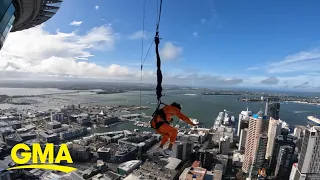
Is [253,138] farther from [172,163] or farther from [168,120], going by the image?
[168,120]

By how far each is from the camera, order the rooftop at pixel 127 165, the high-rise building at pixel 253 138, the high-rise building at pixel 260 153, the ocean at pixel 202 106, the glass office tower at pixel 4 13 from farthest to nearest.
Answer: the ocean at pixel 202 106 → the high-rise building at pixel 253 138 → the high-rise building at pixel 260 153 → the rooftop at pixel 127 165 → the glass office tower at pixel 4 13

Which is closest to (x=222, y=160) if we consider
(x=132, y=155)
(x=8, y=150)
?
(x=132, y=155)

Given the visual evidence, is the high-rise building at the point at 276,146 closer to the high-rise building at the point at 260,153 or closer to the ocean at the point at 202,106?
the high-rise building at the point at 260,153

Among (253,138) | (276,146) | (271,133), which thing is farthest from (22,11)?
(271,133)

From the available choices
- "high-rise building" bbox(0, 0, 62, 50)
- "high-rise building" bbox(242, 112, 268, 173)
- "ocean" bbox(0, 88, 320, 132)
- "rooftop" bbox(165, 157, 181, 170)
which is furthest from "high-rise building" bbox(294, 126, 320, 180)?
"ocean" bbox(0, 88, 320, 132)

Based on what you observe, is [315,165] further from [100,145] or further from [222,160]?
[100,145]

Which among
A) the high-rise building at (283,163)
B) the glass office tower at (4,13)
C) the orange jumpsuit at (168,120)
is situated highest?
the glass office tower at (4,13)

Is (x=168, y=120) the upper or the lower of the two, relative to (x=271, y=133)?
upper

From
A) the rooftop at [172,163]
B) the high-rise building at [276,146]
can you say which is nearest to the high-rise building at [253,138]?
the high-rise building at [276,146]
